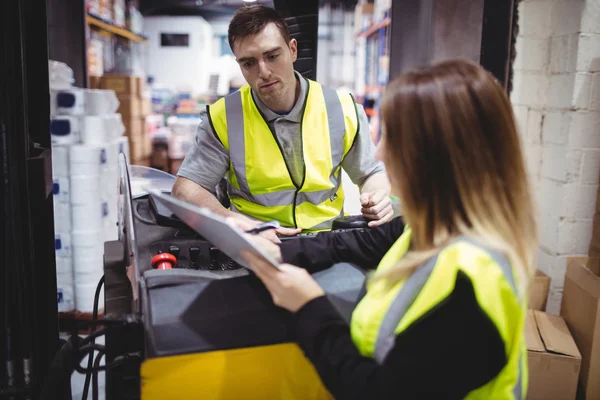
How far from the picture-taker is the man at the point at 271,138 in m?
1.88

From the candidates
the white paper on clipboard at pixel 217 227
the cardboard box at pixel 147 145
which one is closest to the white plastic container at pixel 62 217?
the white paper on clipboard at pixel 217 227

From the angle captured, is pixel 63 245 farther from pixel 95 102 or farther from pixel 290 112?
pixel 290 112

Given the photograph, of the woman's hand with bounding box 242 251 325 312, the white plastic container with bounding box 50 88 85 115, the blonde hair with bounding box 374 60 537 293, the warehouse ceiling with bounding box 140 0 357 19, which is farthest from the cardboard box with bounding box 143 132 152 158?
the blonde hair with bounding box 374 60 537 293

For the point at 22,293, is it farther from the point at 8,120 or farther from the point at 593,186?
the point at 593,186

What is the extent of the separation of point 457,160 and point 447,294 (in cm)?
22

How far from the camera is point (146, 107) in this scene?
5703 millimetres

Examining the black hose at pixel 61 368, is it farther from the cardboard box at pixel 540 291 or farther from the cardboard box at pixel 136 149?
the cardboard box at pixel 136 149

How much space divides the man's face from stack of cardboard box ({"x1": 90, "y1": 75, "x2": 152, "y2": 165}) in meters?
3.46

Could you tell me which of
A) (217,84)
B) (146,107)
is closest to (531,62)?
(146,107)

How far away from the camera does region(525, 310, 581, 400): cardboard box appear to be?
2047 millimetres

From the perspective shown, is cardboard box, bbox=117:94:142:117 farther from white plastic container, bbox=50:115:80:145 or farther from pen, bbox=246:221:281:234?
pen, bbox=246:221:281:234

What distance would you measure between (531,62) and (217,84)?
5.72 meters

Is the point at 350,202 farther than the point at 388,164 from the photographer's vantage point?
Yes

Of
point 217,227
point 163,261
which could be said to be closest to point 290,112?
point 163,261
